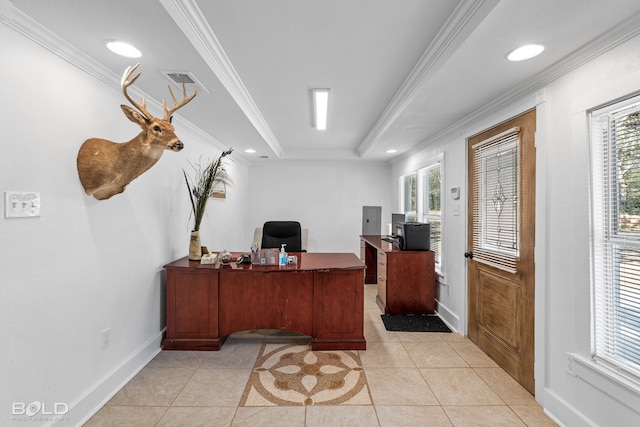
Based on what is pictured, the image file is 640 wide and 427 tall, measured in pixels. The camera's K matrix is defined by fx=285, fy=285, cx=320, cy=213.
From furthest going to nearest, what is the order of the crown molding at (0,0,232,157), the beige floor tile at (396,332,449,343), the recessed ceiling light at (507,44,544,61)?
the beige floor tile at (396,332,449,343), the recessed ceiling light at (507,44,544,61), the crown molding at (0,0,232,157)

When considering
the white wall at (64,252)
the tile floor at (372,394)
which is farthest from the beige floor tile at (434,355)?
the white wall at (64,252)

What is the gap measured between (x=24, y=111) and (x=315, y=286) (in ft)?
7.57

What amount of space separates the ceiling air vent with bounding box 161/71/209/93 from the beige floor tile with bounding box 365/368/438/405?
105 inches

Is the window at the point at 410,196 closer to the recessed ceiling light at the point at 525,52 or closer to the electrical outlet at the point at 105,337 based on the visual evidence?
the recessed ceiling light at the point at 525,52

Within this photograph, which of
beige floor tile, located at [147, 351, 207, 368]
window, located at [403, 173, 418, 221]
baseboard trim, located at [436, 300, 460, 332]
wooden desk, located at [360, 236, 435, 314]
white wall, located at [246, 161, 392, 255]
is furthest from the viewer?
white wall, located at [246, 161, 392, 255]

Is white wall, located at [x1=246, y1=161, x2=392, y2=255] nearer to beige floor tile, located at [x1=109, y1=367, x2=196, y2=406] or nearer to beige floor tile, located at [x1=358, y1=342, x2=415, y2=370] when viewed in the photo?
beige floor tile, located at [x1=358, y1=342, x2=415, y2=370]

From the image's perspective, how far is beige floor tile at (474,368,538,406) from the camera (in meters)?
2.04

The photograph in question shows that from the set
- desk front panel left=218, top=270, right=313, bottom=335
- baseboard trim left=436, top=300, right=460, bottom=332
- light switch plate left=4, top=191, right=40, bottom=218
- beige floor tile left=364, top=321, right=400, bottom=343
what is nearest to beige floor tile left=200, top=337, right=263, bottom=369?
desk front panel left=218, top=270, right=313, bottom=335

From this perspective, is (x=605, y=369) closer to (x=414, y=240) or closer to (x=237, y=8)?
(x=414, y=240)

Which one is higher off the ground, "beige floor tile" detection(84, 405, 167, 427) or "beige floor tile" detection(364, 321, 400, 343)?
"beige floor tile" detection(364, 321, 400, 343)

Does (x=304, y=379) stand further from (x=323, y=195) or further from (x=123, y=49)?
(x=323, y=195)

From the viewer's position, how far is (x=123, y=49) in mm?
1733

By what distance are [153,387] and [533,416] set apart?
269 cm

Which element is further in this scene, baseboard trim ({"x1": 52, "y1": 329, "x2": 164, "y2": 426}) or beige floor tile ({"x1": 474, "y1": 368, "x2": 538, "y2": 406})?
beige floor tile ({"x1": 474, "y1": 368, "x2": 538, "y2": 406})
